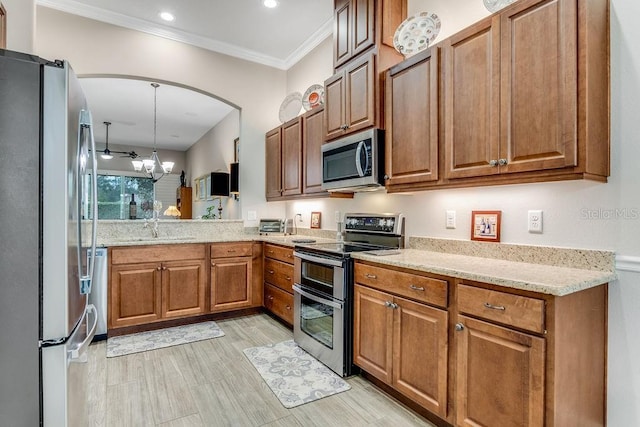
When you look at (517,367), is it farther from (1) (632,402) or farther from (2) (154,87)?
(2) (154,87)

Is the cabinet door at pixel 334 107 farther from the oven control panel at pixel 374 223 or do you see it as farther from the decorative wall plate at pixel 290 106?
the decorative wall plate at pixel 290 106

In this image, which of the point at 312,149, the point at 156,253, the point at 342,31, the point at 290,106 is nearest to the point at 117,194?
the point at 156,253

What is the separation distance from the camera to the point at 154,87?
4.94 m

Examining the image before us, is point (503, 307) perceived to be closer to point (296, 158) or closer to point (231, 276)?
point (296, 158)

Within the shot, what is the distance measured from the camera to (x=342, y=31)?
2.86 m

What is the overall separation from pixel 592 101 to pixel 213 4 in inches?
123

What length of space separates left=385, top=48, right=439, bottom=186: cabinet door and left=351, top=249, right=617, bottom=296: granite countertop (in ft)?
1.77

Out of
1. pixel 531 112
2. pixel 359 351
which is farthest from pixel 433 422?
pixel 531 112

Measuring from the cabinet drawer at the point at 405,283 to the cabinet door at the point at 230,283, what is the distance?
1.72 meters

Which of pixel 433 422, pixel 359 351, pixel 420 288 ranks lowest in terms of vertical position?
pixel 433 422

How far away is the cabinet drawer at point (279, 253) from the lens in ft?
10.6

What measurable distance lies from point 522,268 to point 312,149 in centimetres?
222

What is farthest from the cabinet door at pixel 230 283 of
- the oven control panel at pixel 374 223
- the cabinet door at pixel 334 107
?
the cabinet door at pixel 334 107

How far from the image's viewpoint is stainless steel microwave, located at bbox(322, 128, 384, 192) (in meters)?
2.44
